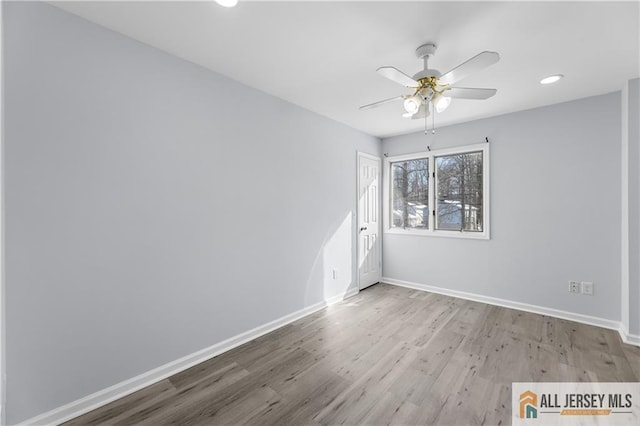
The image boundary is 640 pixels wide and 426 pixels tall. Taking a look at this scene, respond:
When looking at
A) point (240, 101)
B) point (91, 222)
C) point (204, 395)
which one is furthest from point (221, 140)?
point (204, 395)

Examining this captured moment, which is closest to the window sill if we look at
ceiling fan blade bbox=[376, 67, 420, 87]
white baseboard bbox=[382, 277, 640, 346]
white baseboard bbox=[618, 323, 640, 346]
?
white baseboard bbox=[382, 277, 640, 346]

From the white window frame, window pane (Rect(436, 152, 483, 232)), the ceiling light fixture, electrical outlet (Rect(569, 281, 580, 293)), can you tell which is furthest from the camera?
window pane (Rect(436, 152, 483, 232))

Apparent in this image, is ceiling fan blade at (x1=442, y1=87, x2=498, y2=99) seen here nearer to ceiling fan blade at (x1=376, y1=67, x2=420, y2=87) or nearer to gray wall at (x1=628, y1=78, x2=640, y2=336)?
ceiling fan blade at (x1=376, y1=67, x2=420, y2=87)

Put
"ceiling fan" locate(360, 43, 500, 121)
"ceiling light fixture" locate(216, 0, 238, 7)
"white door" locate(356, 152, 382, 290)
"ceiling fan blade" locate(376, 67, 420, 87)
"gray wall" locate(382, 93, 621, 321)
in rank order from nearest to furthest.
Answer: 1. "ceiling light fixture" locate(216, 0, 238, 7)
2. "ceiling fan blade" locate(376, 67, 420, 87)
3. "ceiling fan" locate(360, 43, 500, 121)
4. "gray wall" locate(382, 93, 621, 321)
5. "white door" locate(356, 152, 382, 290)

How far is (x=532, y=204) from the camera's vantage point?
3.36 m

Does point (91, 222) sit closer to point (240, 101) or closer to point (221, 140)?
point (221, 140)

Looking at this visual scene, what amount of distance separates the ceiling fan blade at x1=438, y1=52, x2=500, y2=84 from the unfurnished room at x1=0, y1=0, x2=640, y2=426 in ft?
0.04

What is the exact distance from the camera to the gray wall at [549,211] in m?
2.93

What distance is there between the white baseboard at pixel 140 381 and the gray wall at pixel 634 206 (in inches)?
136

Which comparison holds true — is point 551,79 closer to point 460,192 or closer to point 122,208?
point 460,192

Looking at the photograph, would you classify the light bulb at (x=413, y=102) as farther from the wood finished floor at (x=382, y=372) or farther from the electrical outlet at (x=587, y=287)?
the electrical outlet at (x=587, y=287)

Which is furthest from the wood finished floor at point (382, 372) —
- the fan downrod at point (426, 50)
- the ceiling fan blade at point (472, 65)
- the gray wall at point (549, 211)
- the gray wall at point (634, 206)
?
the fan downrod at point (426, 50)

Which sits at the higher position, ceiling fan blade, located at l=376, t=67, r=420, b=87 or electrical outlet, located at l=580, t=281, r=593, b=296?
ceiling fan blade, located at l=376, t=67, r=420, b=87

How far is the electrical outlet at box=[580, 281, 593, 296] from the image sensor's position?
3020mm
